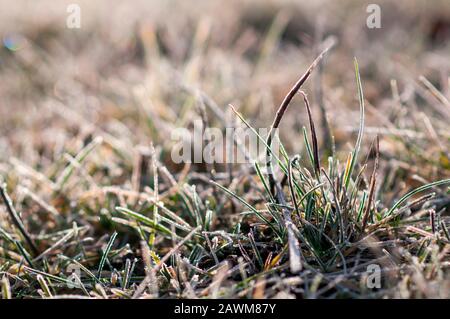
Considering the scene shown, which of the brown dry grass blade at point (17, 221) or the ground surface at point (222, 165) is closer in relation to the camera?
the ground surface at point (222, 165)

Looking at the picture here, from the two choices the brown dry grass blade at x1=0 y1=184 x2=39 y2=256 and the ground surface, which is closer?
the ground surface

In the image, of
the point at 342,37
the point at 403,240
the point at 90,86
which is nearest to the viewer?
the point at 403,240

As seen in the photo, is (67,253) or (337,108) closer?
(67,253)

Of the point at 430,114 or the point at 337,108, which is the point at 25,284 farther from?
the point at 430,114

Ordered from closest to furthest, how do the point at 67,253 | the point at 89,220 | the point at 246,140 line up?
the point at 67,253
the point at 89,220
the point at 246,140

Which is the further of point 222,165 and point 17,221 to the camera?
point 222,165

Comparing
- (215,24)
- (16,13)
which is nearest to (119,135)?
(215,24)

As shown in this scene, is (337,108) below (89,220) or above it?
above

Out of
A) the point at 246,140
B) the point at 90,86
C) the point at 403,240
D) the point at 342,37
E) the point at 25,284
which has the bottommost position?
the point at 25,284
